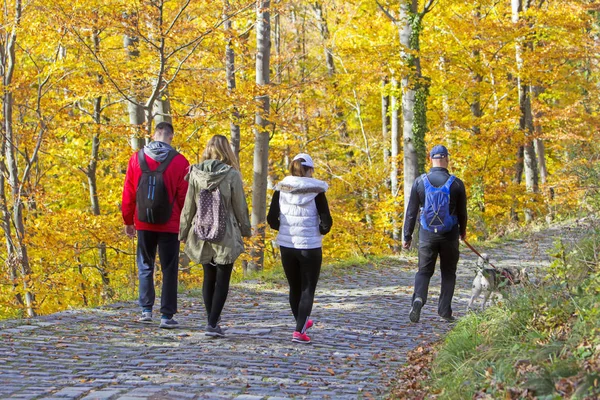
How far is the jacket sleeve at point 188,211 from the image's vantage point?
7844mm

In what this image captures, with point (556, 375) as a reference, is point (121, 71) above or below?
above

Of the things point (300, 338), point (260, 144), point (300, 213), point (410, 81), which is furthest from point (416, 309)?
point (410, 81)

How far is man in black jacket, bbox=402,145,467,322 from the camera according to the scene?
8500 millimetres

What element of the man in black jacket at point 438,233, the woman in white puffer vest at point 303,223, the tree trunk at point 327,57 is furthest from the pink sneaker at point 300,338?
the tree trunk at point 327,57

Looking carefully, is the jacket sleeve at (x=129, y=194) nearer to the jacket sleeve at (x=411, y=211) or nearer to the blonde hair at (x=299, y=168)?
the blonde hair at (x=299, y=168)

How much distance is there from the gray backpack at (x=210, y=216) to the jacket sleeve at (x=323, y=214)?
95cm

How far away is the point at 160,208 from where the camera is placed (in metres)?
8.16

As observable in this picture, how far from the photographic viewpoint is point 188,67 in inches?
629

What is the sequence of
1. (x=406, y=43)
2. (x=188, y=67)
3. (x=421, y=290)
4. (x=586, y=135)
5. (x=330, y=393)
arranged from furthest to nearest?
(x=586, y=135)
(x=406, y=43)
(x=188, y=67)
(x=421, y=290)
(x=330, y=393)

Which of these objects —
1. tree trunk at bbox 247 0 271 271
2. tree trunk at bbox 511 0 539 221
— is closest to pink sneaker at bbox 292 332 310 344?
tree trunk at bbox 247 0 271 271

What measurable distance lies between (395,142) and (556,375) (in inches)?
764

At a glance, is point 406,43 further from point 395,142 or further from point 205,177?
point 205,177

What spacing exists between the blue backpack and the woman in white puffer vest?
1.29 metres

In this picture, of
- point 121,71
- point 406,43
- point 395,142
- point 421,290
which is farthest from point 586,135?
point 421,290
